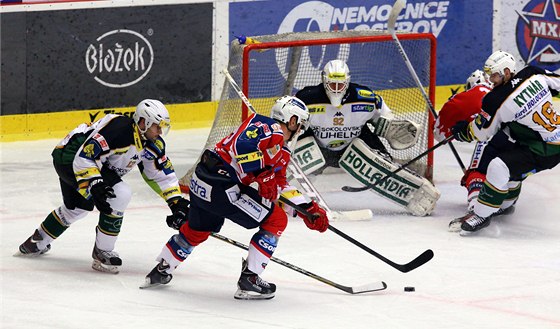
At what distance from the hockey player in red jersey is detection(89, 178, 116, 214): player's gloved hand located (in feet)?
1.21

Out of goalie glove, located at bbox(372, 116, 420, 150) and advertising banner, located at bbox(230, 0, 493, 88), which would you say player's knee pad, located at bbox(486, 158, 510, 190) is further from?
advertising banner, located at bbox(230, 0, 493, 88)

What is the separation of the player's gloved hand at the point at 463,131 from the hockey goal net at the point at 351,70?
73 cm

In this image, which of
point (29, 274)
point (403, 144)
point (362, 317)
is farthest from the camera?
point (403, 144)

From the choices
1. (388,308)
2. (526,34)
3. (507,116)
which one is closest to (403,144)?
(507,116)

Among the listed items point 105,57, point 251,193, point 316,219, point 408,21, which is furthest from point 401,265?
point 408,21

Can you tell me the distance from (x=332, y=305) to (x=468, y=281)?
837 millimetres

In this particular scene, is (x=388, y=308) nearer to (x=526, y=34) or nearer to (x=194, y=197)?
(x=194, y=197)

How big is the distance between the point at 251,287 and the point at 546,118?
2201 mm

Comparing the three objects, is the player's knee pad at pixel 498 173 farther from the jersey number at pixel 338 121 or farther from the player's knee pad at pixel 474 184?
the jersey number at pixel 338 121

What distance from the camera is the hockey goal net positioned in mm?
8164

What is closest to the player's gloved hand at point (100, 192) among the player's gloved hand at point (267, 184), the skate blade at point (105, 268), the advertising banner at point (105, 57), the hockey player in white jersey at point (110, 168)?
the hockey player in white jersey at point (110, 168)

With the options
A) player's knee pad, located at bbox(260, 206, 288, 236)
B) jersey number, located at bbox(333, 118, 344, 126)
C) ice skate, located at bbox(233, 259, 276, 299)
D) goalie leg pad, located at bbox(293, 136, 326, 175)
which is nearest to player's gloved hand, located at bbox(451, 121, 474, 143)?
jersey number, located at bbox(333, 118, 344, 126)

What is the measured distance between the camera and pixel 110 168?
617cm

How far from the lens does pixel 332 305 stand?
5820mm
